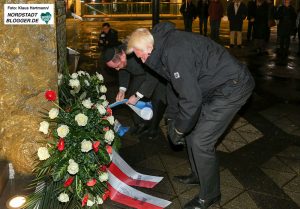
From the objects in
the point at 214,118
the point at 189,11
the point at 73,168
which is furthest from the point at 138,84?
the point at 189,11

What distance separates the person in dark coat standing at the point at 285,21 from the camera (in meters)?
12.4

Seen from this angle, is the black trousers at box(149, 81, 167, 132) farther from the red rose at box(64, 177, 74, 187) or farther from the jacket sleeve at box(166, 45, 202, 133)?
the red rose at box(64, 177, 74, 187)

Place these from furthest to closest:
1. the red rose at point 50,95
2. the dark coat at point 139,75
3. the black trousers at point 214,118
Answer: the dark coat at point 139,75, the red rose at point 50,95, the black trousers at point 214,118

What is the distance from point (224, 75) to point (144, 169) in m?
1.72

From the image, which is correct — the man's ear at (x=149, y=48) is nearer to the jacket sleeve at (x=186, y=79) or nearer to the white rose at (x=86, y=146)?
the jacket sleeve at (x=186, y=79)

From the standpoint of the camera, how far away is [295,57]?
1304cm

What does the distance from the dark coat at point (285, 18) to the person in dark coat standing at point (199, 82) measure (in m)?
9.52

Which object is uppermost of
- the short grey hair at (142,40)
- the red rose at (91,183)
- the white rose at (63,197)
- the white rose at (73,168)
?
the short grey hair at (142,40)

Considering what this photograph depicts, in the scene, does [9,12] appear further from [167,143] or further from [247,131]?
[247,131]

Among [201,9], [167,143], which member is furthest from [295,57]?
[167,143]

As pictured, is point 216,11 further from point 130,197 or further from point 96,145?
point 96,145

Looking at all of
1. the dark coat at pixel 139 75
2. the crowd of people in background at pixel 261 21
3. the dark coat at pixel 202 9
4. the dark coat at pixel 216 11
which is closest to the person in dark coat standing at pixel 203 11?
the dark coat at pixel 202 9

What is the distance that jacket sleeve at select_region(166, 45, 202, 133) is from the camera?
3256 mm

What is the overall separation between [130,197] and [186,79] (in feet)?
4.87
